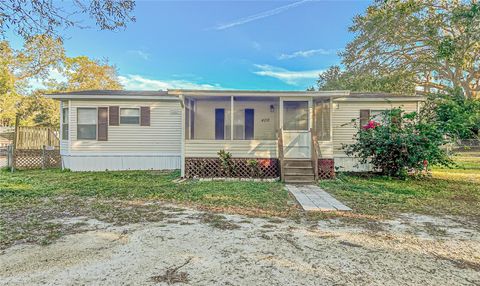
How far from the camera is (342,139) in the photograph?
10.9 m

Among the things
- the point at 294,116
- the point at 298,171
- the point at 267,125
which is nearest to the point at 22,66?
the point at 267,125

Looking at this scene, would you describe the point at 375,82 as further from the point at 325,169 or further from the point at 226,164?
the point at 226,164

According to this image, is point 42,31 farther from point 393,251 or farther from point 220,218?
point 393,251

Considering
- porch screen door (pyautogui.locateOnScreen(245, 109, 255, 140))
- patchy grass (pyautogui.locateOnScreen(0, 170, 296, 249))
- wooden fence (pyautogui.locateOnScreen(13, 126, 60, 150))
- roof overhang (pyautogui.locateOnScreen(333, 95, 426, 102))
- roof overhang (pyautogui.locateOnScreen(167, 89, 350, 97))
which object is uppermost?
→ roof overhang (pyautogui.locateOnScreen(333, 95, 426, 102))

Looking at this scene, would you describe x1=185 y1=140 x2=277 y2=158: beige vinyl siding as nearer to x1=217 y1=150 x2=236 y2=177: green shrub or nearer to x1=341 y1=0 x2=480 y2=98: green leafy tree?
x1=217 y1=150 x2=236 y2=177: green shrub

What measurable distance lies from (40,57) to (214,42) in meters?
13.7

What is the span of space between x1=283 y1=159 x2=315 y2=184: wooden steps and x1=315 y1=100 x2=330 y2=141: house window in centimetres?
124

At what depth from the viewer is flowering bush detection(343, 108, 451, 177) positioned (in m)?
7.93

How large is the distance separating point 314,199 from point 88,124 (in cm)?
896

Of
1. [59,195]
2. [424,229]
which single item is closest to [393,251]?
[424,229]

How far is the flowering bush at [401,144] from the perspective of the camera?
793 cm

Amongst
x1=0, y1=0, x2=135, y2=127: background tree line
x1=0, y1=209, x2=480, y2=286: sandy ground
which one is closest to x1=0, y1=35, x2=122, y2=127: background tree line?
x1=0, y1=0, x2=135, y2=127: background tree line

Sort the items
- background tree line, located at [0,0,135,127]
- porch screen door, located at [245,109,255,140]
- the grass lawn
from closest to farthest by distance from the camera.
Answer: background tree line, located at [0,0,135,127] → the grass lawn → porch screen door, located at [245,109,255,140]

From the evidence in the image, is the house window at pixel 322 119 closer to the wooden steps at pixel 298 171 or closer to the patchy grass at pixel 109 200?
the wooden steps at pixel 298 171
